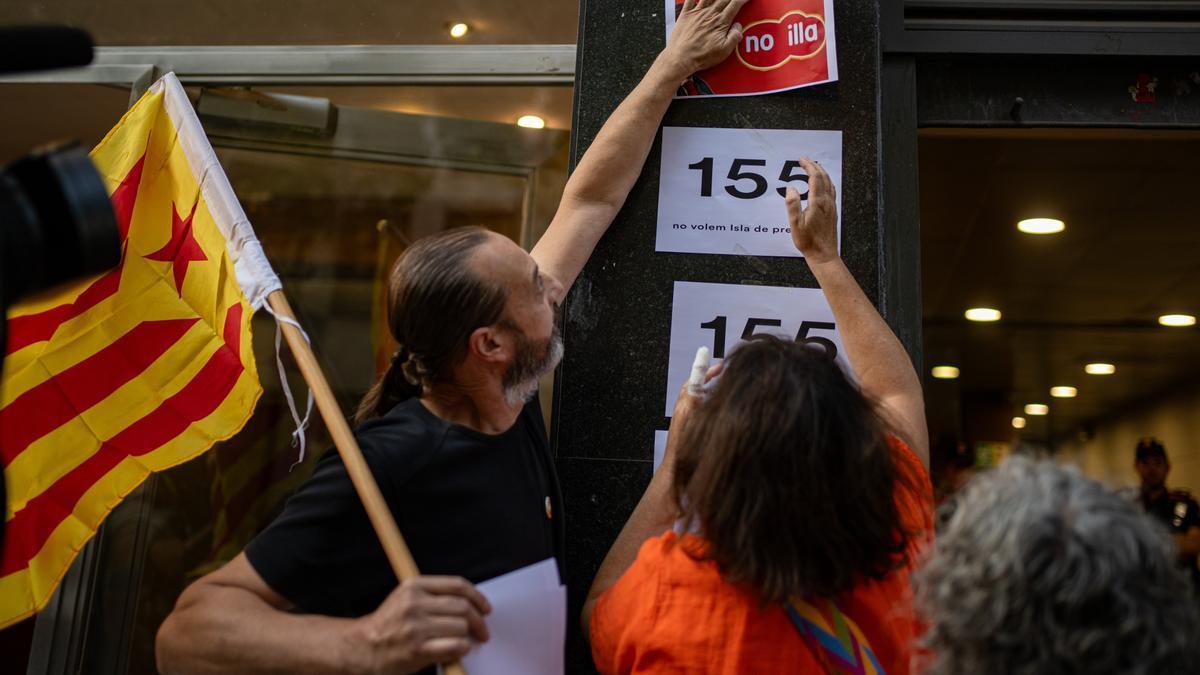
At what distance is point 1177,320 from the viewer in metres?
8.62

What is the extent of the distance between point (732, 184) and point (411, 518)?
133 centimetres

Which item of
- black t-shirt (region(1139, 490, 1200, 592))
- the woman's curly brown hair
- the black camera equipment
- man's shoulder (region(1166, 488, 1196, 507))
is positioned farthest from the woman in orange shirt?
man's shoulder (region(1166, 488, 1196, 507))

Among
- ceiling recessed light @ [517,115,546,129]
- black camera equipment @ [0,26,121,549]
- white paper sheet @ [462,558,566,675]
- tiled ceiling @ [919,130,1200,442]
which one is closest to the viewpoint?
black camera equipment @ [0,26,121,549]

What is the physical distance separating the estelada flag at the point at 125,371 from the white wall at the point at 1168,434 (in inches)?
384

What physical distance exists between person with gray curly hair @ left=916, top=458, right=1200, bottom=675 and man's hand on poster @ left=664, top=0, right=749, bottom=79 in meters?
1.80

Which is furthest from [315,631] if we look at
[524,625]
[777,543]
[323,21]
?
[323,21]

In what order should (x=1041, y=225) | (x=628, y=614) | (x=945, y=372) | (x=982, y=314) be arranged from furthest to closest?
(x=945, y=372), (x=982, y=314), (x=1041, y=225), (x=628, y=614)

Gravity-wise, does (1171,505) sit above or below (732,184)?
below

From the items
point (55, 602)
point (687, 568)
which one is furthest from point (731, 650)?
point (55, 602)

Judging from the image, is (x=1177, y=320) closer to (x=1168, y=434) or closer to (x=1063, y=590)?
(x=1168, y=434)

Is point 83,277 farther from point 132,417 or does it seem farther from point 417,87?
point 417,87

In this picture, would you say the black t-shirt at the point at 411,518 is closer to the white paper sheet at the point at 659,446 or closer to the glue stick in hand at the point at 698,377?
the glue stick in hand at the point at 698,377

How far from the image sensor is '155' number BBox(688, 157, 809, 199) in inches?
111

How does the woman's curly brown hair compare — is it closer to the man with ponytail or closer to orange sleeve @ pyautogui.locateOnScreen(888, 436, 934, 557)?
orange sleeve @ pyautogui.locateOnScreen(888, 436, 934, 557)
